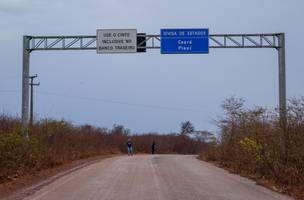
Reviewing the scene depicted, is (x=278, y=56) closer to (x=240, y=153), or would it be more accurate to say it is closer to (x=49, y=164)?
(x=240, y=153)

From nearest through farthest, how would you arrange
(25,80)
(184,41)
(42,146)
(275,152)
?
1. (275,152)
2. (42,146)
3. (25,80)
4. (184,41)

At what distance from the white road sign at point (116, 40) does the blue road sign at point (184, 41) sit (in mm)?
1527

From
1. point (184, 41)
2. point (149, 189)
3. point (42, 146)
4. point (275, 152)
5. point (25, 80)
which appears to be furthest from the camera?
point (184, 41)

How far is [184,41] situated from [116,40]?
11.8 ft

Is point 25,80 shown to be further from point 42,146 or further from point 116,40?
point 116,40

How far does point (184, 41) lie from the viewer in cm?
3334

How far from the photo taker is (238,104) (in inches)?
1687

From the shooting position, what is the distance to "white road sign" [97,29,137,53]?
33094mm

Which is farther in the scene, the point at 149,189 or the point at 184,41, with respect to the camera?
the point at 184,41

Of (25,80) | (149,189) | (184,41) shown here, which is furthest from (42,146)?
(149,189)

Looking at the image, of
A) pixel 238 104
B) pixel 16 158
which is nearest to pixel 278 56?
pixel 238 104

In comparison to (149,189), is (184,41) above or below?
above

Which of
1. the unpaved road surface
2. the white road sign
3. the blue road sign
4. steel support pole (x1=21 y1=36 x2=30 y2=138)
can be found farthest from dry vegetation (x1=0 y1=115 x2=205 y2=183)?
the blue road sign

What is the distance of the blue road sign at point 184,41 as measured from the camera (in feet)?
109
